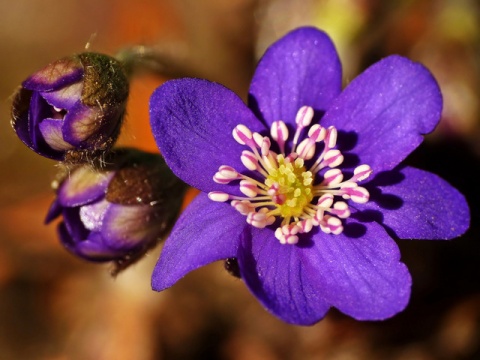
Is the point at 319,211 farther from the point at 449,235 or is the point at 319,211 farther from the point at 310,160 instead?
the point at 449,235

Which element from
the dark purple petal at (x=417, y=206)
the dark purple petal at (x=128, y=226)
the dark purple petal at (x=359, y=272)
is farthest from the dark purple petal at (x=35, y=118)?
the dark purple petal at (x=417, y=206)

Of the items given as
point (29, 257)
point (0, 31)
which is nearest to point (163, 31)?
point (0, 31)

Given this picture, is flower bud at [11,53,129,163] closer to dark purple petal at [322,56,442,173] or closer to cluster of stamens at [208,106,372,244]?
cluster of stamens at [208,106,372,244]

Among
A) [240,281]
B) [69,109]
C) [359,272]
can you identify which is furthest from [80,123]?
[240,281]

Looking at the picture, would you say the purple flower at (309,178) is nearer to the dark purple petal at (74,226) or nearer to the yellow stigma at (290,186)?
the yellow stigma at (290,186)

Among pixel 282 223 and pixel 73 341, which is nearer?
pixel 282 223

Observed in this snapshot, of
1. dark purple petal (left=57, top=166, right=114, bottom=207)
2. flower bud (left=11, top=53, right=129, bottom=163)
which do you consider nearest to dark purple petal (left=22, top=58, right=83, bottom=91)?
flower bud (left=11, top=53, right=129, bottom=163)
